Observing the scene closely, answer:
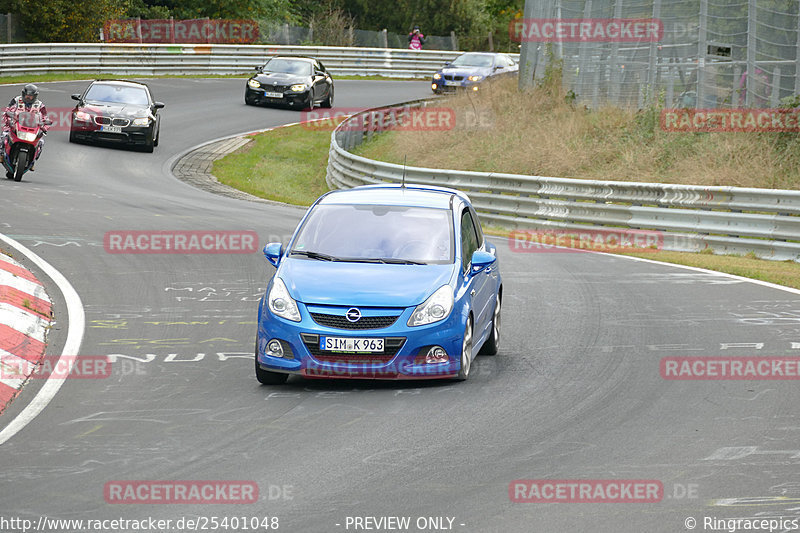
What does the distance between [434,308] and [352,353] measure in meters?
0.77

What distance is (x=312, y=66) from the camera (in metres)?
39.8

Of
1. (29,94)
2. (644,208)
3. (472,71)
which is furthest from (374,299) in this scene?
(472,71)

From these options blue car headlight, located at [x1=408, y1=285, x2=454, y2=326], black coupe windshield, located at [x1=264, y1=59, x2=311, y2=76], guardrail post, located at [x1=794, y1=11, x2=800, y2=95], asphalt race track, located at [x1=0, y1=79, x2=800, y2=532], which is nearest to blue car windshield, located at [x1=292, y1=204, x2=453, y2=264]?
blue car headlight, located at [x1=408, y1=285, x2=454, y2=326]

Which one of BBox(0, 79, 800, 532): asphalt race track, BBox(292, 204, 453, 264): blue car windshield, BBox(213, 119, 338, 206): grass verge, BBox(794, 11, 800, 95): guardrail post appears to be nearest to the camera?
BBox(0, 79, 800, 532): asphalt race track

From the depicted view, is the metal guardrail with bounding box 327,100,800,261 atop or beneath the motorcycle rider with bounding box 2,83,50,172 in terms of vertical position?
beneath

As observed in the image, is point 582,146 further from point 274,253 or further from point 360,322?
point 360,322

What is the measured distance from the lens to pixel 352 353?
30.0 ft

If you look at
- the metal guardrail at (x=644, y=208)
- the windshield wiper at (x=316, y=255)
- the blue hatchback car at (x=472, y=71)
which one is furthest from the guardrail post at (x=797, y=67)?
the blue hatchback car at (x=472, y=71)

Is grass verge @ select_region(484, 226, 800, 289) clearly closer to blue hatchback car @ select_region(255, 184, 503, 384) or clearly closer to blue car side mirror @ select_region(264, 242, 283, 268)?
blue hatchback car @ select_region(255, 184, 503, 384)

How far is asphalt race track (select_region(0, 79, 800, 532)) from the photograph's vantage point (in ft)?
21.4

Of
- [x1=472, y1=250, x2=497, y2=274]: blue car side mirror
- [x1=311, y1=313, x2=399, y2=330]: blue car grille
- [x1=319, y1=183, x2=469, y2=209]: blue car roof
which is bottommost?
[x1=311, y1=313, x2=399, y2=330]: blue car grille

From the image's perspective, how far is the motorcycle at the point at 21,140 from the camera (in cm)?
2150

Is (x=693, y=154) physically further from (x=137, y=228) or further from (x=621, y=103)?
(x=137, y=228)

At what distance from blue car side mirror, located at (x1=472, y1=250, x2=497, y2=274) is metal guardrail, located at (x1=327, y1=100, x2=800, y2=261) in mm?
9413
